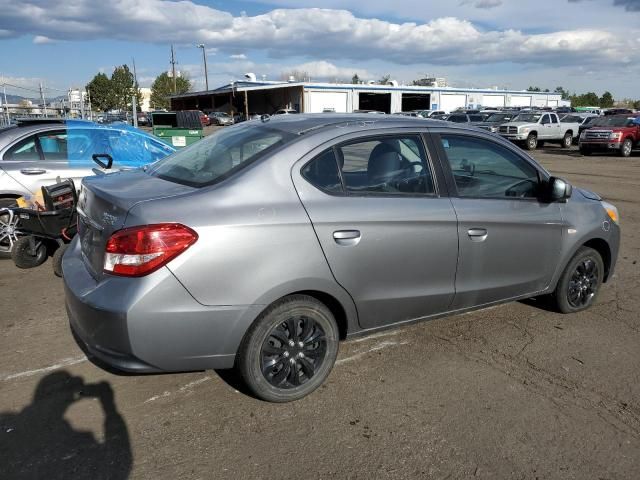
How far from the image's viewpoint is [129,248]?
285 cm

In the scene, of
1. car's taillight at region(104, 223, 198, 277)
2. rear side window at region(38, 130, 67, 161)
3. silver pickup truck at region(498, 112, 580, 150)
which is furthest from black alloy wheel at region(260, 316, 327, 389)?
silver pickup truck at region(498, 112, 580, 150)

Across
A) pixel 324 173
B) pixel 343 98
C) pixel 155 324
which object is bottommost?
pixel 155 324

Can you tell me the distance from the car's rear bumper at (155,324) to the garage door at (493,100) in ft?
235

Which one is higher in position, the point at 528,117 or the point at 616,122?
the point at 528,117

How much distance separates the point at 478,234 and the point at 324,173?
1273 millimetres

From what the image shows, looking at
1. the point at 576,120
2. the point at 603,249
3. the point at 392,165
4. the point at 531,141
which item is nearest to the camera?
the point at 392,165

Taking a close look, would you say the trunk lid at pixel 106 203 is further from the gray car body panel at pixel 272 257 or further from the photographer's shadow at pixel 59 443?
the photographer's shadow at pixel 59 443

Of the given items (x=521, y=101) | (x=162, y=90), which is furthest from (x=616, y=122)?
(x=162, y=90)

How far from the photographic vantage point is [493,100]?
231 feet

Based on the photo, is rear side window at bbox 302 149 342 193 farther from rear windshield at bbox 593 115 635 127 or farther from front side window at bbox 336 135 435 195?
rear windshield at bbox 593 115 635 127

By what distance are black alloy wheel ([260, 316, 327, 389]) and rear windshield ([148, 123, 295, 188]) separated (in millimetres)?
981

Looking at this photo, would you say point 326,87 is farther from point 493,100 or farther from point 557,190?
point 557,190

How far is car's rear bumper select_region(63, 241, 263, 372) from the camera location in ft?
9.20

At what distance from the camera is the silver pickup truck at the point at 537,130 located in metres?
26.8
